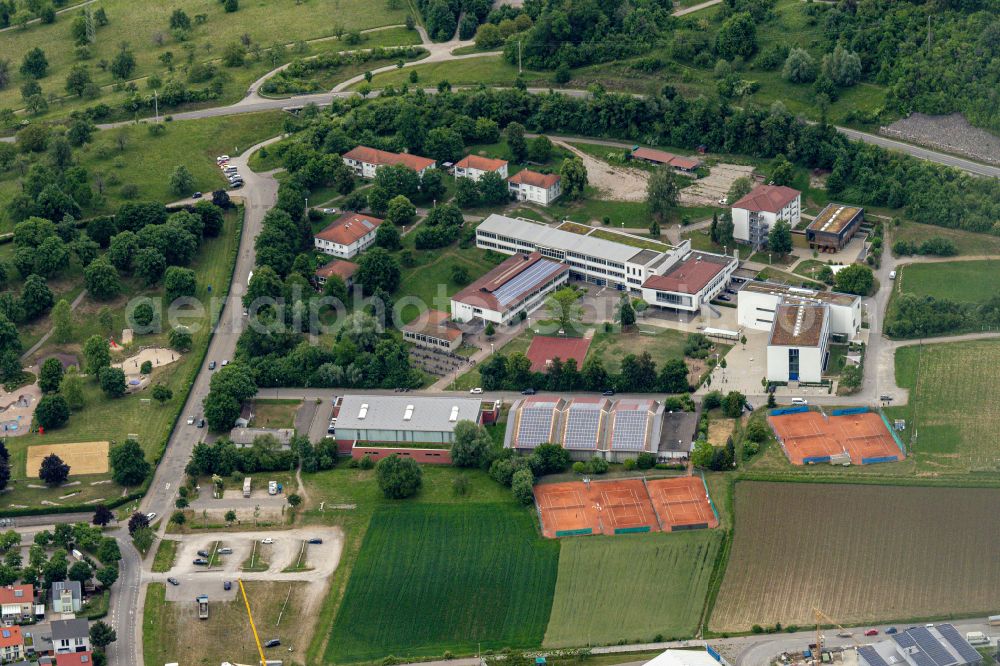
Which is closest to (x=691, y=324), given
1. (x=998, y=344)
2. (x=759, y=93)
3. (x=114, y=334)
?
(x=998, y=344)

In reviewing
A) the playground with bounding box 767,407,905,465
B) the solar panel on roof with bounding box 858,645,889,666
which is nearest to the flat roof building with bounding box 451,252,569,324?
the playground with bounding box 767,407,905,465

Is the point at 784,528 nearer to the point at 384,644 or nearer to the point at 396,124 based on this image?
the point at 384,644

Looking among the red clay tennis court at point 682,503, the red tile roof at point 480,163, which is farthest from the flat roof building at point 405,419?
the red tile roof at point 480,163

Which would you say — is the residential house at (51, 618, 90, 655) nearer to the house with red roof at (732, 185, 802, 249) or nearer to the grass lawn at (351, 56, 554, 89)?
the house with red roof at (732, 185, 802, 249)

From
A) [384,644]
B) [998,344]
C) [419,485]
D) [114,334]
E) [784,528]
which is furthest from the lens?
[114,334]

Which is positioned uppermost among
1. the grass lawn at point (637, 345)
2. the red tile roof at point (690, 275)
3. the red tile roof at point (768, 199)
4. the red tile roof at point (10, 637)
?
the red tile roof at point (768, 199)

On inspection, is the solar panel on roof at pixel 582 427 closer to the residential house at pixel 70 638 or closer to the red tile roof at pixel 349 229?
the red tile roof at pixel 349 229

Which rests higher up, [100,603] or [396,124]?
[396,124]
